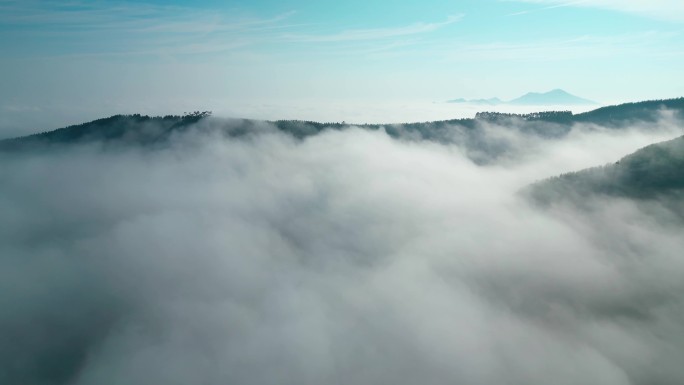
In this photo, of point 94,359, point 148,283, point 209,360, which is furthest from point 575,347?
point 148,283

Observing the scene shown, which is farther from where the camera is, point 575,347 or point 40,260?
point 40,260

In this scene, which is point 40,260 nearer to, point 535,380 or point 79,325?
point 79,325

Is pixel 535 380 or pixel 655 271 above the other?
pixel 655 271

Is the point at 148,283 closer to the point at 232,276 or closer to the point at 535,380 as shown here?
the point at 232,276

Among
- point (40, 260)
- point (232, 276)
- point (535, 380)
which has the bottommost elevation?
point (535, 380)

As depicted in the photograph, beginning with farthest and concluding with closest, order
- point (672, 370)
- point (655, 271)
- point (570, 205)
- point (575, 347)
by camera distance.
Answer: point (570, 205), point (655, 271), point (575, 347), point (672, 370)

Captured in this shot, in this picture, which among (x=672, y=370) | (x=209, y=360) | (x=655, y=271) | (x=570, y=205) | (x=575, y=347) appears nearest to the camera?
(x=672, y=370)

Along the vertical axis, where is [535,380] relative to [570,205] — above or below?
below

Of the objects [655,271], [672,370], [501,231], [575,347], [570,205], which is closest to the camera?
[672,370]

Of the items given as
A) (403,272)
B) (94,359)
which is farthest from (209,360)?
(403,272)
